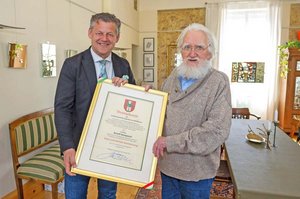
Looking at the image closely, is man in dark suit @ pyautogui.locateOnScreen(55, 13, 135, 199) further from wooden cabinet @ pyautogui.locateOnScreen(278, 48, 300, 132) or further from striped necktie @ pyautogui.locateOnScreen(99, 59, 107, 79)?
wooden cabinet @ pyautogui.locateOnScreen(278, 48, 300, 132)

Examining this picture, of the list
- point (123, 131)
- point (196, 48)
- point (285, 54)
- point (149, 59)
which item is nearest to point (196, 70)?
point (196, 48)

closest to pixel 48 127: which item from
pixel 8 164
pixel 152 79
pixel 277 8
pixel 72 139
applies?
pixel 8 164

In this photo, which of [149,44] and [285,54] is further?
[149,44]

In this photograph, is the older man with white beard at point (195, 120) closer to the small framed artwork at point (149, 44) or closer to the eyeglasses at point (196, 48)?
the eyeglasses at point (196, 48)

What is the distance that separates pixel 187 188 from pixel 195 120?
381 mm

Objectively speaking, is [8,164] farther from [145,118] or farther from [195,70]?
[195,70]

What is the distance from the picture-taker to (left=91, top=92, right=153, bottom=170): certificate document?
4.16ft

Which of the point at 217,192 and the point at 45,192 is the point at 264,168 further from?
the point at 45,192

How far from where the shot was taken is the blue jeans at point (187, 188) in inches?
51.5

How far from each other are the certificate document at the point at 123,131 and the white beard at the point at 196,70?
258mm

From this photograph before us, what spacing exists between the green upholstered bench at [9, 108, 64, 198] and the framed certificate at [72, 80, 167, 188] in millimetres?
1153

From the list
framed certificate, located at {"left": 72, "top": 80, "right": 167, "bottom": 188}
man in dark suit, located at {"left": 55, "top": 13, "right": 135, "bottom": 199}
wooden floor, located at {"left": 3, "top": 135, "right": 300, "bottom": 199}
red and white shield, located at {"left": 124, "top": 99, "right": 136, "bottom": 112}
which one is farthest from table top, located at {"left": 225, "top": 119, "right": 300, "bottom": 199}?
wooden floor, located at {"left": 3, "top": 135, "right": 300, "bottom": 199}

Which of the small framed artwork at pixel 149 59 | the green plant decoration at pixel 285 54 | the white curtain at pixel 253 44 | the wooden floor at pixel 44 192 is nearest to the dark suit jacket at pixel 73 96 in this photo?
the wooden floor at pixel 44 192

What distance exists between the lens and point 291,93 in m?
5.13
